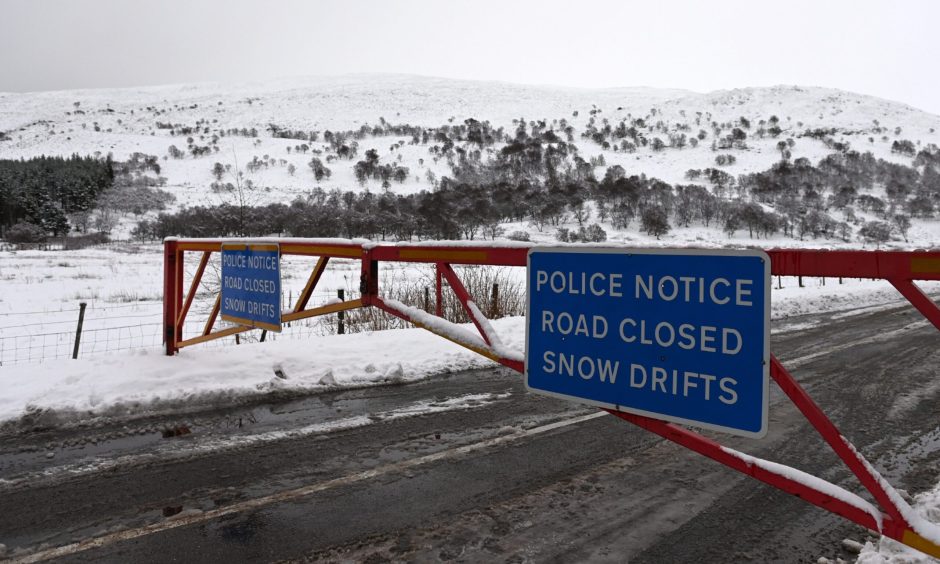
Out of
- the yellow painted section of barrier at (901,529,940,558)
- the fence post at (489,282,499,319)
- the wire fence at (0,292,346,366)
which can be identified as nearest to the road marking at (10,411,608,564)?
the yellow painted section of barrier at (901,529,940,558)

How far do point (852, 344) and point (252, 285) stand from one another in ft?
30.4

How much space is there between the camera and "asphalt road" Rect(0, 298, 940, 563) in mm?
3309

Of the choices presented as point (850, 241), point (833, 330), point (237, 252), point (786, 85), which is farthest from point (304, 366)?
point (786, 85)

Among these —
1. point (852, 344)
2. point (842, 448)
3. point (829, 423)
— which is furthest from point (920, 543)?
point (852, 344)

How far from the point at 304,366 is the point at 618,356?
513 cm

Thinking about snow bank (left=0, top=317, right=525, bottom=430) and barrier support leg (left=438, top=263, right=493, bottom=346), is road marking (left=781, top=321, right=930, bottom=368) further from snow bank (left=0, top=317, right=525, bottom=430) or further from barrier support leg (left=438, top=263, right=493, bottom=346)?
barrier support leg (left=438, top=263, right=493, bottom=346)

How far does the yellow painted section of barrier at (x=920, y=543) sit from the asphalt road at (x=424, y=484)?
1034 mm

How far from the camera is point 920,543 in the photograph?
2.27m

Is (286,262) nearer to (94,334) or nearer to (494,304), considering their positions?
(94,334)

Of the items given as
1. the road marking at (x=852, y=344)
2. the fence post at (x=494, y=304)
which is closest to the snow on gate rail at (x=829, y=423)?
the road marking at (x=852, y=344)

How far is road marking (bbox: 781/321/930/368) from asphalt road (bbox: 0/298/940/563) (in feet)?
6.48

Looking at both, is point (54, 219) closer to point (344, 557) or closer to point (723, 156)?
point (344, 557)

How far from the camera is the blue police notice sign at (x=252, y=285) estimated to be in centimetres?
611

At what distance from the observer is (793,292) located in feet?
59.4
